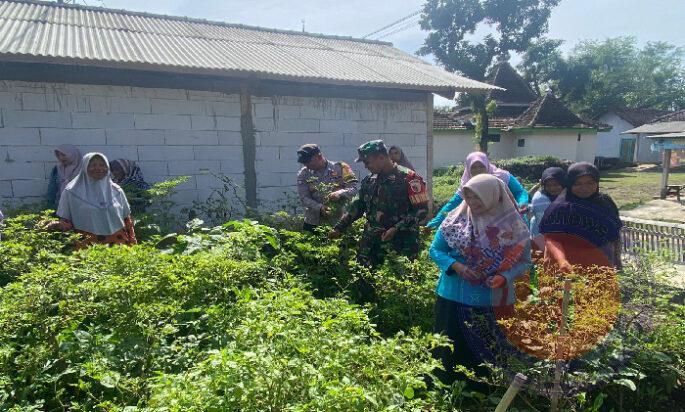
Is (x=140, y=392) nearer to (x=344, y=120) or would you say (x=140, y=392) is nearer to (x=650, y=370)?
(x=650, y=370)

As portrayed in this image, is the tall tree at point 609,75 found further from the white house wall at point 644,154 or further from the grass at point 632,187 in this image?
the grass at point 632,187

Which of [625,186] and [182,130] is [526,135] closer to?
[625,186]

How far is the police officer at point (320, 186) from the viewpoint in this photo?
4266mm

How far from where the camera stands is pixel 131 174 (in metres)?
5.08

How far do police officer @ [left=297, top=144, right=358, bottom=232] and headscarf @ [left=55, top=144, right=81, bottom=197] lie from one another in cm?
222

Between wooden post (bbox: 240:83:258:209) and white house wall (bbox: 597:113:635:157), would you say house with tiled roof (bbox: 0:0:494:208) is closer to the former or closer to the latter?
wooden post (bbox: 240:83:258:209)

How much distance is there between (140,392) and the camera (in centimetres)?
178

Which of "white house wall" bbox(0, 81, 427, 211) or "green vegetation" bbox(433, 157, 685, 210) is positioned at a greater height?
"white house wall" bbox(0, 81, 427, 211)

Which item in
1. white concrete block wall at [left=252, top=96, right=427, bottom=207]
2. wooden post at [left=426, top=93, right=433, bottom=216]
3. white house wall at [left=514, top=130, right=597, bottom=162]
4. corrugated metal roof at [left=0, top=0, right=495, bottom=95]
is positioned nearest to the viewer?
corrugated metal roof at [left=0, top=0, right=495, bottom=95]

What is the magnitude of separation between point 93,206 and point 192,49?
2848mm

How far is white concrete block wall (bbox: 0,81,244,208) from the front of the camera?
479 centimetres

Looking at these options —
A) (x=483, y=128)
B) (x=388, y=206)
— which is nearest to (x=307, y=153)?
(x=388, y=206)

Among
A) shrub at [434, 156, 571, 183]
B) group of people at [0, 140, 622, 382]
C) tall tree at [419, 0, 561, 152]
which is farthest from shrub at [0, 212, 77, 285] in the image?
tall tree at [419, 0, 561, 152]

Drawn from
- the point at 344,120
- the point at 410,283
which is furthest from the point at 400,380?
the point at 344,120
